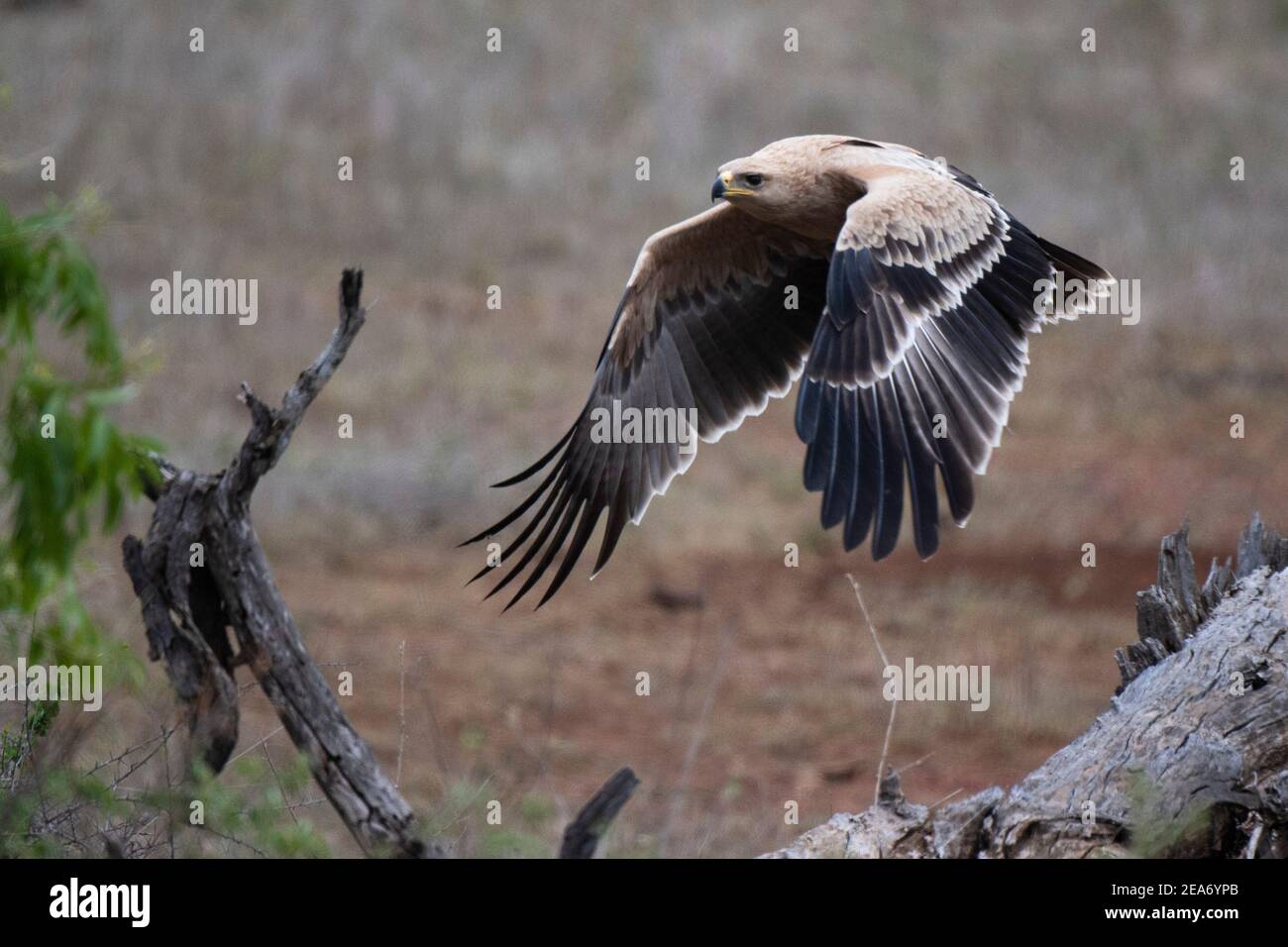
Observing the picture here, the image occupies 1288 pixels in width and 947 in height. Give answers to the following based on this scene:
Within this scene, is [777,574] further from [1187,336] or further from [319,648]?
[1187,336]

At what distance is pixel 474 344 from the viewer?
1222 centimetres

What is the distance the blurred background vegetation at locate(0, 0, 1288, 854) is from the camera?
7.31m

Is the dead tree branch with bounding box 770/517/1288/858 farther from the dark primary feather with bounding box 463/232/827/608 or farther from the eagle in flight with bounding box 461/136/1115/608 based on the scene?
the dark primary feather with bounding box 463/232/827/608

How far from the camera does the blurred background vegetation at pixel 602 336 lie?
7.31m

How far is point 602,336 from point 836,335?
8.06 m

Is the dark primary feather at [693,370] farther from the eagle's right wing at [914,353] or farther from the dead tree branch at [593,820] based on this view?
the dead tree branch at [593,820]

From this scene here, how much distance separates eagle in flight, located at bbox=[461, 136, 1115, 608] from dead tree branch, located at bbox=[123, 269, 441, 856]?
0.64 metres

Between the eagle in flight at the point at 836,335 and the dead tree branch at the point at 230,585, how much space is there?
0.64 metres

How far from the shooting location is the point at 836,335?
4180mm

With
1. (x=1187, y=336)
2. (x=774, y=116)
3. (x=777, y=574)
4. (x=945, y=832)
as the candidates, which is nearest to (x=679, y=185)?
(x=774, y=116)

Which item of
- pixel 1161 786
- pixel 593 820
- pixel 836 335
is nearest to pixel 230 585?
pixel 593 820

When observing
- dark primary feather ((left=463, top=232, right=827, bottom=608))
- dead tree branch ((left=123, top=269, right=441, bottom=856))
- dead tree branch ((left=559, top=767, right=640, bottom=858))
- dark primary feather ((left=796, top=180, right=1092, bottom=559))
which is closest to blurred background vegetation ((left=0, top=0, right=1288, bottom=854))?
dead tree branch ((left=123, top=269, right=441, bottom=856))

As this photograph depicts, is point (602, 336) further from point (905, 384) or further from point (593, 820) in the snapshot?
point (593, 820)

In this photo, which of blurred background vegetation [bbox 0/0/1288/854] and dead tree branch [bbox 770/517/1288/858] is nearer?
dead tree branch [bbox 770/517/1288/858]
